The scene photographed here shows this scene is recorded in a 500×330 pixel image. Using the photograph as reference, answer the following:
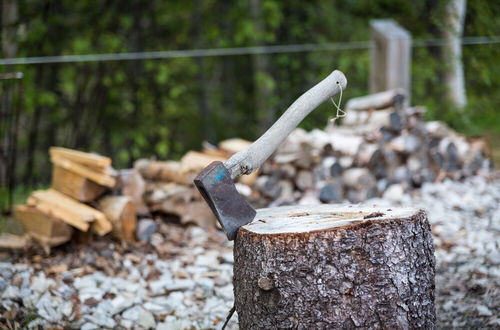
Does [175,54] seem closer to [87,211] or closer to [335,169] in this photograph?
[335,169]

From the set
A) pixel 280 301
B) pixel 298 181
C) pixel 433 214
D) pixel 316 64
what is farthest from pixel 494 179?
pixel 280 301

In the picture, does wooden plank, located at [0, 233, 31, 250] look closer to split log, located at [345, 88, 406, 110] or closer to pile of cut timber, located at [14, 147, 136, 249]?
pile of cut timber, located at [14, 147, 136, 249]

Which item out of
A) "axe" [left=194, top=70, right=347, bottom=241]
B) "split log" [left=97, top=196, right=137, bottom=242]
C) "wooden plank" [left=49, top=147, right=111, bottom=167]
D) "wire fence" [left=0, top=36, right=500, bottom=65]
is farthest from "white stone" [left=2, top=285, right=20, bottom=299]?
"wire fence" [left=0, top=36, right=500, bottom=65]

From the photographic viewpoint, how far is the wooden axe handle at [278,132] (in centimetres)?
245

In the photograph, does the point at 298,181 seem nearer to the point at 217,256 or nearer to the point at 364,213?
the point at 217,256

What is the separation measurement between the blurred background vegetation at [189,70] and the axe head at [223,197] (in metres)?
4.53

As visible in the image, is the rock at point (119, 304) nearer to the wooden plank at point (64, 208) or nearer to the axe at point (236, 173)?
the wooden plank at point (64, 208)

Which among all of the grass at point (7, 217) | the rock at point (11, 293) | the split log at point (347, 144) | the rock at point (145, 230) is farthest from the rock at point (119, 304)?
the split log at point (347, 144)

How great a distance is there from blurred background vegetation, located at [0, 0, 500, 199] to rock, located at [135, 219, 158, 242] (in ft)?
9.29

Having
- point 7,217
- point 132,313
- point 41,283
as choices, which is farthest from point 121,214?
point 7,217

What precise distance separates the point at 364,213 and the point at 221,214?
54 centimetres

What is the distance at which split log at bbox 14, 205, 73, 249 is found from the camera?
381 cm

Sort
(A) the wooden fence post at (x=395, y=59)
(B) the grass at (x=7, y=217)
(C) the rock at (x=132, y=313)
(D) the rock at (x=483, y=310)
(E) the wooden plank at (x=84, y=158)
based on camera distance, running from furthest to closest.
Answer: (A) the wooden fence post at (x=395, y=59) → (B) the grass at (x=7, y=217) → (E) the wooden plank at (x=84, y=158) → (C) the rock at (x=132, y=313) → (D) the rock at (x=483, y=310)

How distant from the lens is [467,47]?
8.31 meters
